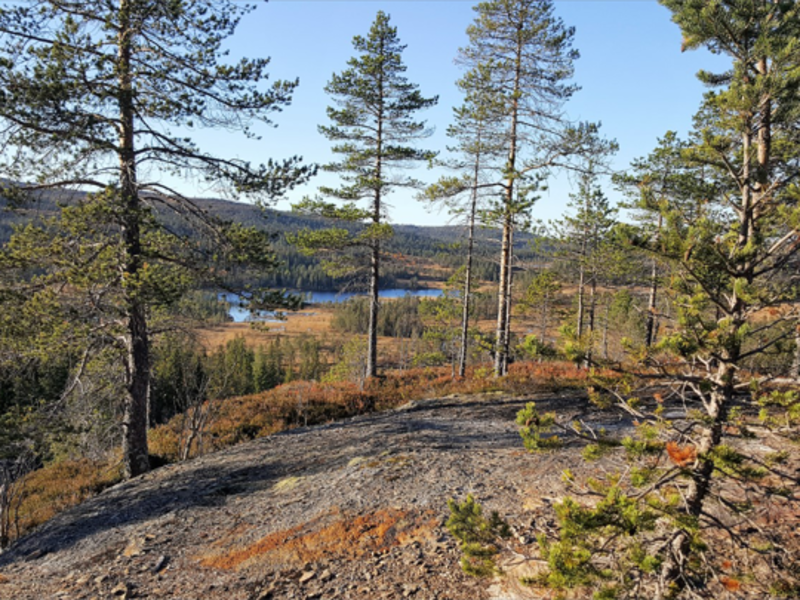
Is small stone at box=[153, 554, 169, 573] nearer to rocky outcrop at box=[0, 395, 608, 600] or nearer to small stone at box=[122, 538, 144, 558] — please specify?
rocky outcrop at box=[0, 395, 608, 600]

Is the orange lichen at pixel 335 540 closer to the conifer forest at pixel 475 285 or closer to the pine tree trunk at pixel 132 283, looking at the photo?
the conifer forest at pixel 475 285

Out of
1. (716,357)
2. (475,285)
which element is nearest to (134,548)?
(716,357)

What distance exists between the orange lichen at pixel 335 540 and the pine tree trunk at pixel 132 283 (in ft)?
14.2

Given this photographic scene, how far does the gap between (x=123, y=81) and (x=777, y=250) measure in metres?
9.28

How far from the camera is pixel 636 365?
3.49m

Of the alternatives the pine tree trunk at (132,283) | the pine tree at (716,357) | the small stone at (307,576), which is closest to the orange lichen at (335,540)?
the small stone at (307,576)

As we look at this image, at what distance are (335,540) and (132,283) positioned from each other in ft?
16.9

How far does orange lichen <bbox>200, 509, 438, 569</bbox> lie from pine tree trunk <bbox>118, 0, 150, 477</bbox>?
4342mm

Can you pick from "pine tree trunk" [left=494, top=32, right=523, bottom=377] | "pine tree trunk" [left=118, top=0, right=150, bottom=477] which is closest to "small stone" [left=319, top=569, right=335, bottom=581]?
"pine tree trunk" [left=118, top=0, right=150, bottom=477]

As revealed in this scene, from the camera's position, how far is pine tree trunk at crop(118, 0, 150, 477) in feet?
25.2

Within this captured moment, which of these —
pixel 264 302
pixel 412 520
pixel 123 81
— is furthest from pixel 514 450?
pixel 123 81

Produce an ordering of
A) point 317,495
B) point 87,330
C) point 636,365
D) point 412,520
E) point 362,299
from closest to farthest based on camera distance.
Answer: point 636,365, point 412,520, point 317,495, point 87,330, point 362,299

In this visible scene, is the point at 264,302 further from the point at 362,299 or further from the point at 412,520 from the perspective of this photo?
the point at 362,299

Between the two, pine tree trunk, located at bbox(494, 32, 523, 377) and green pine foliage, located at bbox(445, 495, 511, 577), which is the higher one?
pine tree trunk, located at bbox(494, 32, 523, 377)
